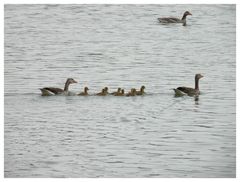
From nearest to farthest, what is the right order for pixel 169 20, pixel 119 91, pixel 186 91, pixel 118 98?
1. pixel 118 98
2. pixel 119 91
3. pixel 186 91
4. pixel 169 20

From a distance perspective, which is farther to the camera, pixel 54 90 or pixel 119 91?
pixel 54 90

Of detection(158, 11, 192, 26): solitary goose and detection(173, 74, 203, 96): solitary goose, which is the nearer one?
detection(173, 74, 203, 96): solitary goose

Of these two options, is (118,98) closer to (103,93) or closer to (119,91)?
(119,91)

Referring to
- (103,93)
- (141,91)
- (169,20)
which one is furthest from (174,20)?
(103,93)

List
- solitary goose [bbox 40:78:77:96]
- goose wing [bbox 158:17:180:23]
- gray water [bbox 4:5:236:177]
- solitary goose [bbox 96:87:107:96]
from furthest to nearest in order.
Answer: goose wing [bbox 158:17:180:23] → solitary goose [bbox 40:78:77:96] → solitary goose [bbox 96:87:107:96] → gray water [bbox 4:5:236:177]

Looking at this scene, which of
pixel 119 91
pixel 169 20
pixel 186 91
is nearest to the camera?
pixel 119 91

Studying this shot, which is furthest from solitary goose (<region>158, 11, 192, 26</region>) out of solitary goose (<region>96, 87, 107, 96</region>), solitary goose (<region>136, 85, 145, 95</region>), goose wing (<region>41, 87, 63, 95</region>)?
solitary goose (<region>96, 87, 107, 96</region>)

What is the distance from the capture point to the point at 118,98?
19922 millimetres

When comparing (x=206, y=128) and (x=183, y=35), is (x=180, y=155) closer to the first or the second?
(x=206, y=128)

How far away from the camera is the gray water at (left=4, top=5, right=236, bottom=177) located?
1513 centimetres

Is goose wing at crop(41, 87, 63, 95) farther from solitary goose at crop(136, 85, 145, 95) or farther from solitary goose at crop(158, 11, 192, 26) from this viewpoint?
solitary goose at crop(158, 11, 192, 26)

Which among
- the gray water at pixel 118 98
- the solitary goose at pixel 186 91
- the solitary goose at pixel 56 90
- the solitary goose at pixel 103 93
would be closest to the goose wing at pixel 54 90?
the solitary goose at pixel 56 90

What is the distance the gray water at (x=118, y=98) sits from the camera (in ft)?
49.6

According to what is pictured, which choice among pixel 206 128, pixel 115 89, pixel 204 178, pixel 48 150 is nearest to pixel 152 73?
pixel 115 89
